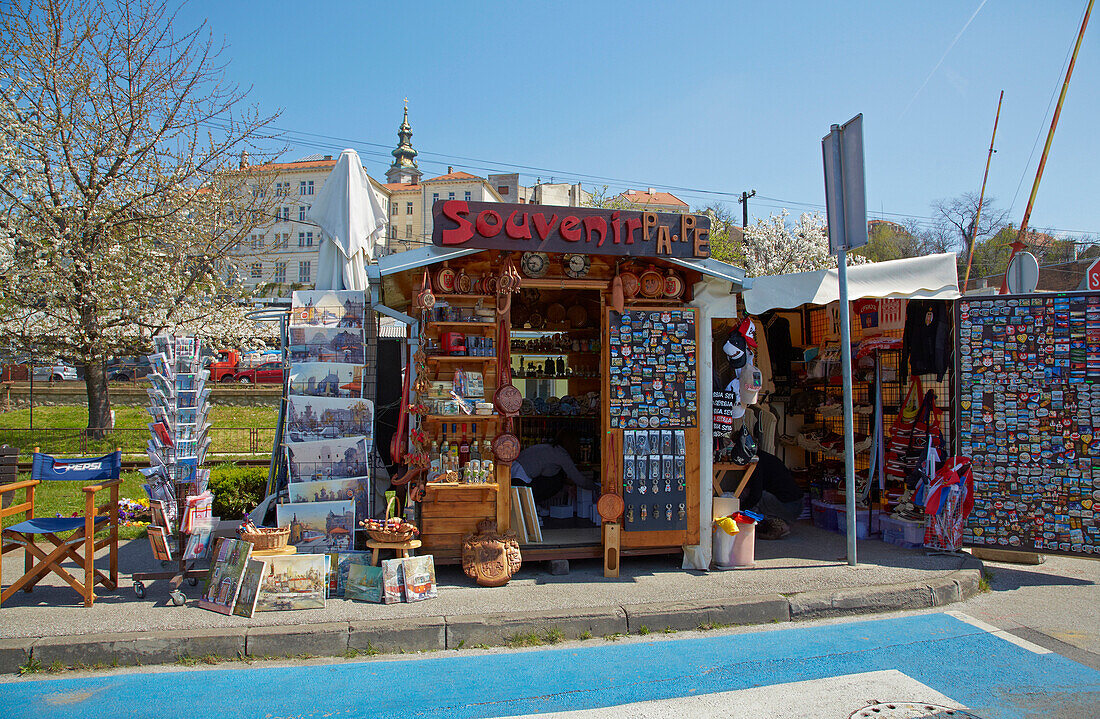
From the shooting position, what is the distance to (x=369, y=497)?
22.4ft

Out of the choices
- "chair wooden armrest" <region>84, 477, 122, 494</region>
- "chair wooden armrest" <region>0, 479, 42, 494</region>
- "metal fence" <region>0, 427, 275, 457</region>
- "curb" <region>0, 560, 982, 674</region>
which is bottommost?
"curb" <region>0, 560, 982, 674</region>

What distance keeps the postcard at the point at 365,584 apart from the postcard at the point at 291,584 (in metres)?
0.31

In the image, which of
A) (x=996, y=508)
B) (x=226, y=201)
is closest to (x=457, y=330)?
(x=996, y=508)

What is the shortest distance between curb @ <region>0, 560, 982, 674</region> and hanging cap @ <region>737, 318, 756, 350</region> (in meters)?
2.67

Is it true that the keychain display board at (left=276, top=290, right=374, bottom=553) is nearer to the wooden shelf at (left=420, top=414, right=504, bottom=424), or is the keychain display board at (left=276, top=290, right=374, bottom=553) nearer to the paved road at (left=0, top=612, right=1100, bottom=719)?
the wooden shelf at (left=420, top=414, right=504, bottom=424)

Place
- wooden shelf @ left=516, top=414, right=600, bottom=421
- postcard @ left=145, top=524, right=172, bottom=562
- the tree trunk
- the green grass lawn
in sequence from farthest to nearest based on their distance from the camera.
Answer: the tree trunk, the green grass lawn, wooden shelf @ left=516, top=414, right=600, bottom=421, postcard @ left=145, top=524, right=172, bottom=562

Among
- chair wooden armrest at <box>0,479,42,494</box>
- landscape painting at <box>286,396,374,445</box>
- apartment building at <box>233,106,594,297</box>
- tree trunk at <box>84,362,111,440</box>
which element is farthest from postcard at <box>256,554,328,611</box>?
apartment building at <box>233,106,594,297</box>

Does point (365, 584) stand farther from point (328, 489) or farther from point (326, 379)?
point (326, 379)

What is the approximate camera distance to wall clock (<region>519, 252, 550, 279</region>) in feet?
22.6

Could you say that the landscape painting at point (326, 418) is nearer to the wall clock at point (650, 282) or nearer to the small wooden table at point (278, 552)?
the small wooden table at point (278, 552)

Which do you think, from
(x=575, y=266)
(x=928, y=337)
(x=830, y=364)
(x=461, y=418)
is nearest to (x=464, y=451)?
(x=461, y=418)

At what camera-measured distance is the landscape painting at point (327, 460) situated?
661cm

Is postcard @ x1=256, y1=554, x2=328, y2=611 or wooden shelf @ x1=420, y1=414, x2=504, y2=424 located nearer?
postcard @ x1=256, y1=554, x2=328, y2=611

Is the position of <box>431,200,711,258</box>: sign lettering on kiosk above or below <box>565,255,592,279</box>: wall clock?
above
